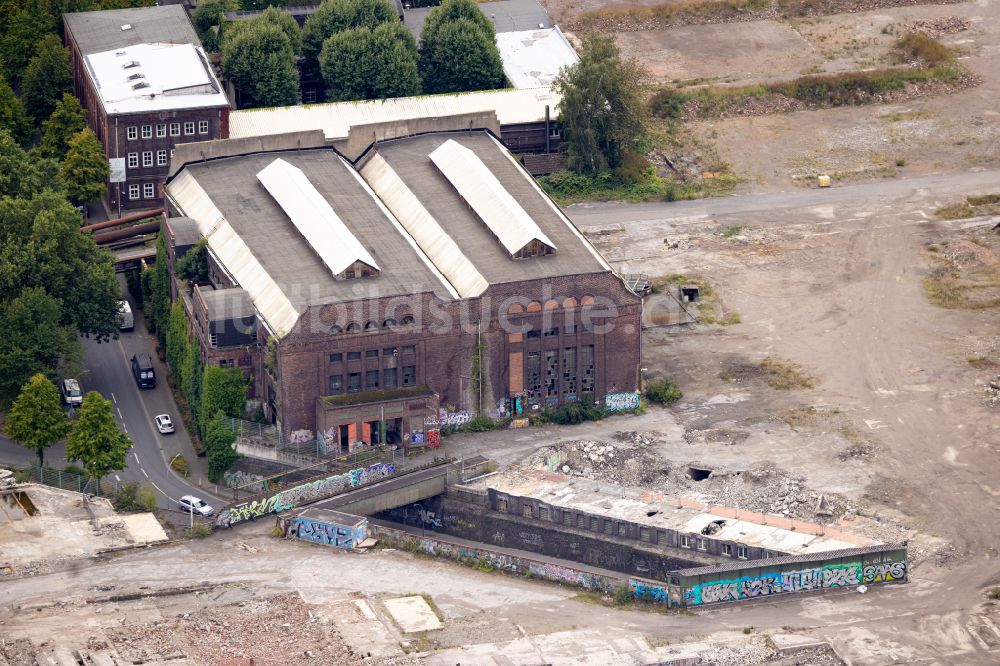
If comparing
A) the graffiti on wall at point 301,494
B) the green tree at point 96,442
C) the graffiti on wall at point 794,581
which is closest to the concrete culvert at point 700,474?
the graffiti on wall at point 794,581

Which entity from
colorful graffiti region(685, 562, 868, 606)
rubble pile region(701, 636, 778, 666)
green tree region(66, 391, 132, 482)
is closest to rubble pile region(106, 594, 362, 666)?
green tree region(66, 391, 132, 482)

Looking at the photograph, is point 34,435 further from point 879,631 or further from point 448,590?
point 879,631

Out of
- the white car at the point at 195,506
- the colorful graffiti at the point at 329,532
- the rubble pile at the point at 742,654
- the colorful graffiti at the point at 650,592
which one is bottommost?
the rubble pile at the point at 742,654

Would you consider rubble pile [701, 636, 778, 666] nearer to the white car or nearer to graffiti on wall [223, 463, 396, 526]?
graffiti on wall [223, 463, 396, 526]

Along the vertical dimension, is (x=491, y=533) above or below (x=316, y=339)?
below

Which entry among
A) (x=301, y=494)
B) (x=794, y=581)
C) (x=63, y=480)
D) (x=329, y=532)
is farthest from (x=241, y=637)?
(x=794, y=581)

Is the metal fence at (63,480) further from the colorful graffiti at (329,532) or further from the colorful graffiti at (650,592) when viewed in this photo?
the colorful graffiti at (650,592)

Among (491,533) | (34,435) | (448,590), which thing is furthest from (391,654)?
(34,435)
